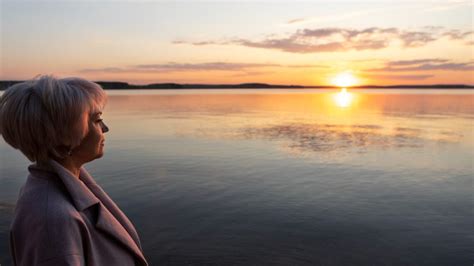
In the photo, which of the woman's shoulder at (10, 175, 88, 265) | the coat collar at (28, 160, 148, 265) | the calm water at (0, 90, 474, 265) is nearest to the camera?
the woman's shoulder at (10, 175, 88, 265)

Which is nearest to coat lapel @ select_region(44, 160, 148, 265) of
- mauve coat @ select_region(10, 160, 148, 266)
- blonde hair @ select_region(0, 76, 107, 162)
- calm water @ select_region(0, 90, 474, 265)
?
mauve coat @ select_region(10, 160, 148, 266)

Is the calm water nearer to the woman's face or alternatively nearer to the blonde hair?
the woman's face

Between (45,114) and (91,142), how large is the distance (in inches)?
13.4

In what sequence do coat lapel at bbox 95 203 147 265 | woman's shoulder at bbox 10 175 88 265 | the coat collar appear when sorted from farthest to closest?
coat lapel at bbox 95 203 147 265
the coat collar
woman's shoulder at bbox 10 175 88 265

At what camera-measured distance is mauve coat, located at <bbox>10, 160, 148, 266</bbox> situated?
181 centimetres

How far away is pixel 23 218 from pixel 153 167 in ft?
48.0

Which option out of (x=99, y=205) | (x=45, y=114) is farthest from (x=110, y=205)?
(x=45, y=114)

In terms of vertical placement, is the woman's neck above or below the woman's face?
below

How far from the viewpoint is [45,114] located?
1.92m

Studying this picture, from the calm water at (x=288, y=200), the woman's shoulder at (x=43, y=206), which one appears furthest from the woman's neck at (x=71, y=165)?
the calm water at (x=288, y=200)

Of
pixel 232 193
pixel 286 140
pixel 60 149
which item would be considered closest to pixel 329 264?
pixel 232 193

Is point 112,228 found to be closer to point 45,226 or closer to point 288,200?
point 45,226

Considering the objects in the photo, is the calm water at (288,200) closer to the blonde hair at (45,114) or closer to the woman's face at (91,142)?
the woman's face at (91,142)

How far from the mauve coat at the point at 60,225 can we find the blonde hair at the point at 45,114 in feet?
0.41
